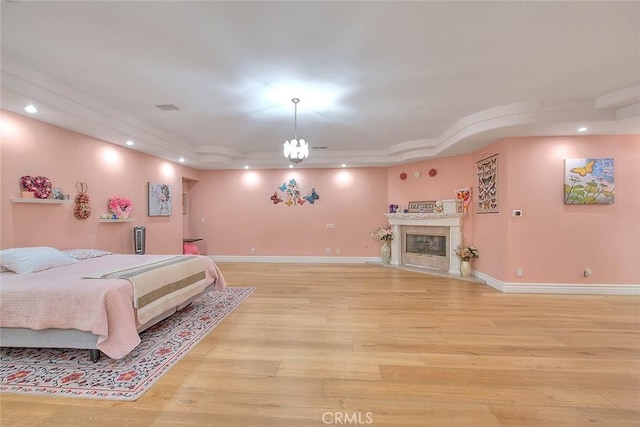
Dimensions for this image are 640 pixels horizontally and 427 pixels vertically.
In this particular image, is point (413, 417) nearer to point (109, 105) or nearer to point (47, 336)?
point (47, 336)

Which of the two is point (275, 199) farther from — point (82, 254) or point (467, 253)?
point (467, 253)

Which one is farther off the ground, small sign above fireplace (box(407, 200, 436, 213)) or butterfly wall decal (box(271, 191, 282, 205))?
butterfly wall decal (box(271, 191, 282, 205))

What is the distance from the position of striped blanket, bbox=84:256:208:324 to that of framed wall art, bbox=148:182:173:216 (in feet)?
8.49

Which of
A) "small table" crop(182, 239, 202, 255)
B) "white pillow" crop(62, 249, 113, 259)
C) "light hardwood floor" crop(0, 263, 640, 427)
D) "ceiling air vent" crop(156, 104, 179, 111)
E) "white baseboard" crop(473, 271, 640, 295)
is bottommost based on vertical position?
"light hardwood floor" crop(0, 263, 640, 427)

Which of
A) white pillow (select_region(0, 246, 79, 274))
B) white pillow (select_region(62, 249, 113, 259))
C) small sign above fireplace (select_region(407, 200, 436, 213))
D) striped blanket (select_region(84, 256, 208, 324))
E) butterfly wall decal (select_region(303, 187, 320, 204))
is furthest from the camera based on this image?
butterfly wall decal (select_region(303, 187, 320, 204))

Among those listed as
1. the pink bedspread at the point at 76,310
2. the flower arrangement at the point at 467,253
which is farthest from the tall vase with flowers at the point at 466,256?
the pink bedspread at the point at 76,310

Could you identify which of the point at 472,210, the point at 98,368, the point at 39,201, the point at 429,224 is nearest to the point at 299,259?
the point at 429,224

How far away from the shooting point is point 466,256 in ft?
18.2

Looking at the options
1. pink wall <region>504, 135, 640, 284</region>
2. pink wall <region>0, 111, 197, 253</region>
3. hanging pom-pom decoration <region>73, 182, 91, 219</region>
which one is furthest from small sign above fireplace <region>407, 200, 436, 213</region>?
hanging pom-pom decoration <region>73, 182, 91, 219</region>

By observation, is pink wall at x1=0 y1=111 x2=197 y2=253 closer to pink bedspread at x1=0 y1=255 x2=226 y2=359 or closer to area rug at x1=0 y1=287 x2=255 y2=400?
pink bedspread at x1=0 y1=255 x2=226 y2=359

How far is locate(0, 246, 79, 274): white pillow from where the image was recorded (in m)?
2.81

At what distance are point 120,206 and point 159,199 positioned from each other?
1.07 metres

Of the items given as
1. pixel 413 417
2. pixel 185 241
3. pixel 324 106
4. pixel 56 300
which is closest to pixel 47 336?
pixel 56 300

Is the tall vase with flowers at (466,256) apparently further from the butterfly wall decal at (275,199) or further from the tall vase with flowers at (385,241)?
the butterfly wall decal at (275,199)
